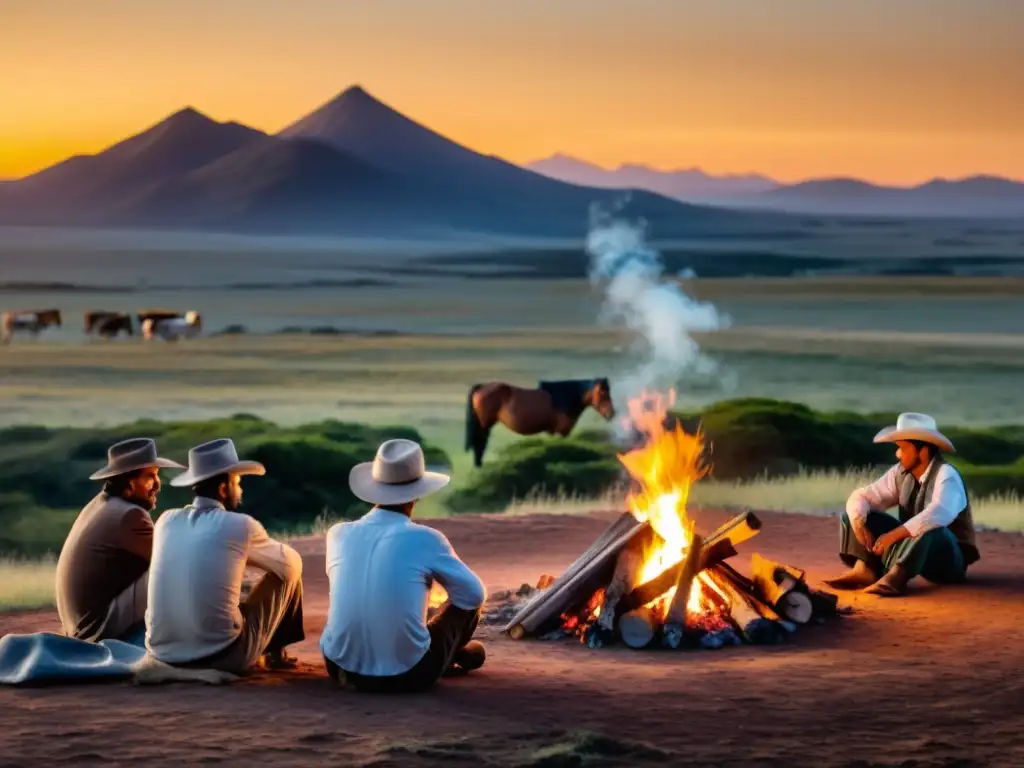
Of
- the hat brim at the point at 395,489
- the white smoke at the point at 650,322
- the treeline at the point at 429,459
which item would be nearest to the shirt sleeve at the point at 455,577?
the hat brim at the point at 395,489

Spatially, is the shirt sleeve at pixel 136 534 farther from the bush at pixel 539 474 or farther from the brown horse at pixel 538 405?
the brown horse at pixel 538 405

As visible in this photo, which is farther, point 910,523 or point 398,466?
point 910,523

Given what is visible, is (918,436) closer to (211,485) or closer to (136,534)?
(211,485)

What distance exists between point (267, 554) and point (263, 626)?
17.0 inches

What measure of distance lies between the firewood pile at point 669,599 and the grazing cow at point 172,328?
4073 cm

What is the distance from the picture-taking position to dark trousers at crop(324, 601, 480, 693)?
8.66 meters

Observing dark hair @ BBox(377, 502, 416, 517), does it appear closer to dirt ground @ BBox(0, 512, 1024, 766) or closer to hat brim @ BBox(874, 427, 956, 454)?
dirt ground @ BBox(0, 512, 1024, 766)

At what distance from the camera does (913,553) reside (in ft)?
37.7

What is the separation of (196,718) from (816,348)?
159 feet

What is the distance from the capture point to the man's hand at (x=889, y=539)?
1147 cm

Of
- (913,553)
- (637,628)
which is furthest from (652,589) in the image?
(913,553)

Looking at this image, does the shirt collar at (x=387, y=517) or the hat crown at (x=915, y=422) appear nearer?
the shirt collar at (x=387, y=517)

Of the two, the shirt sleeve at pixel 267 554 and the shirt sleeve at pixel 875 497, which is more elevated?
the shirt sleeve at pixel 267 554

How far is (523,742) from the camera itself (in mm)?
7840
